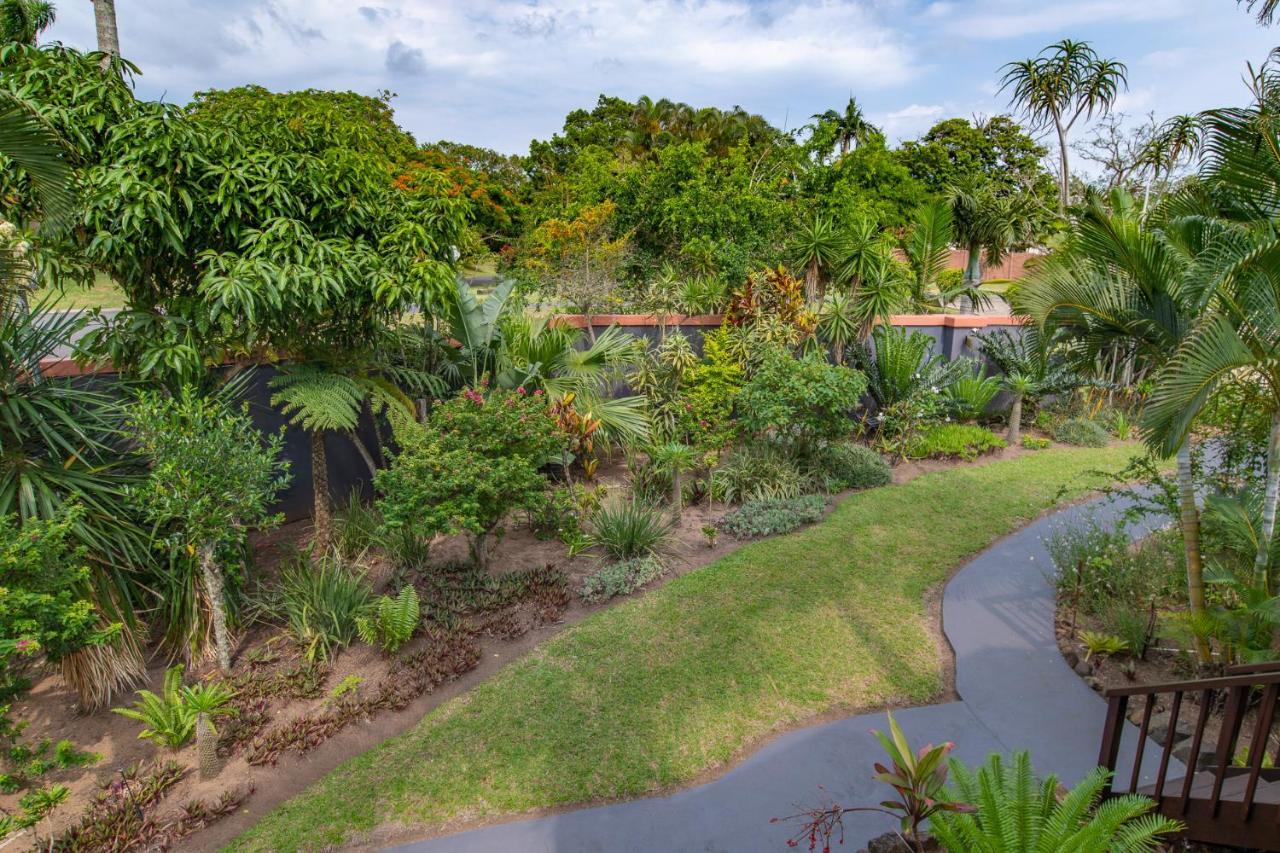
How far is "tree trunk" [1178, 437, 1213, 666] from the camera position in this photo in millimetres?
4781

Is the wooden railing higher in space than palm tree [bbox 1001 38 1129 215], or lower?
lower

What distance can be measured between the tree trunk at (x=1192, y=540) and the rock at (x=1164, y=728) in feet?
1.73

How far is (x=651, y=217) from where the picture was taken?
11.3 metres

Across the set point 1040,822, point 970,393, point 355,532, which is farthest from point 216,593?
point 970,393

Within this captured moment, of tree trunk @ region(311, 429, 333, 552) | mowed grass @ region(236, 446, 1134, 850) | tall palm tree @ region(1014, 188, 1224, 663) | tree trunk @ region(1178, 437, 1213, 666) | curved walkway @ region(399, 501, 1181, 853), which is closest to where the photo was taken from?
curved walkway @ region(399, 501, 1181, 853)

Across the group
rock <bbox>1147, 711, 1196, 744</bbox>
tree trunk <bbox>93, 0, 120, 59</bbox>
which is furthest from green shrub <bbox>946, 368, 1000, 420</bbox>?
tree trunk <bbox>93, 0, 120, 59</bbox>

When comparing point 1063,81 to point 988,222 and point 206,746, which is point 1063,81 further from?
point 206,746

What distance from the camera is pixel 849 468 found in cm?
944

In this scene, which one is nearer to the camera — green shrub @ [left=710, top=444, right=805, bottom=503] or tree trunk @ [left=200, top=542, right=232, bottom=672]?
tree trunk @ [left=200, top=542, right=232, bottom=672]

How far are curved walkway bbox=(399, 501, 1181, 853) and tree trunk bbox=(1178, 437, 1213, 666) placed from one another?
0.80m

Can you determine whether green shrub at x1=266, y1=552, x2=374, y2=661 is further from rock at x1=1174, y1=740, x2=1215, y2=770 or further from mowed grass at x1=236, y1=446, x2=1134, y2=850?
rock at x1=1174, y1=740, x2=1215, y2=770

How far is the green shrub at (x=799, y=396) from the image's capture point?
845cm

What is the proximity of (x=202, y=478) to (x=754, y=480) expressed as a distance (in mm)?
6087

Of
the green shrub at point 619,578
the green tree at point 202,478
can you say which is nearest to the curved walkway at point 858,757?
the green shrub at point 619,578
